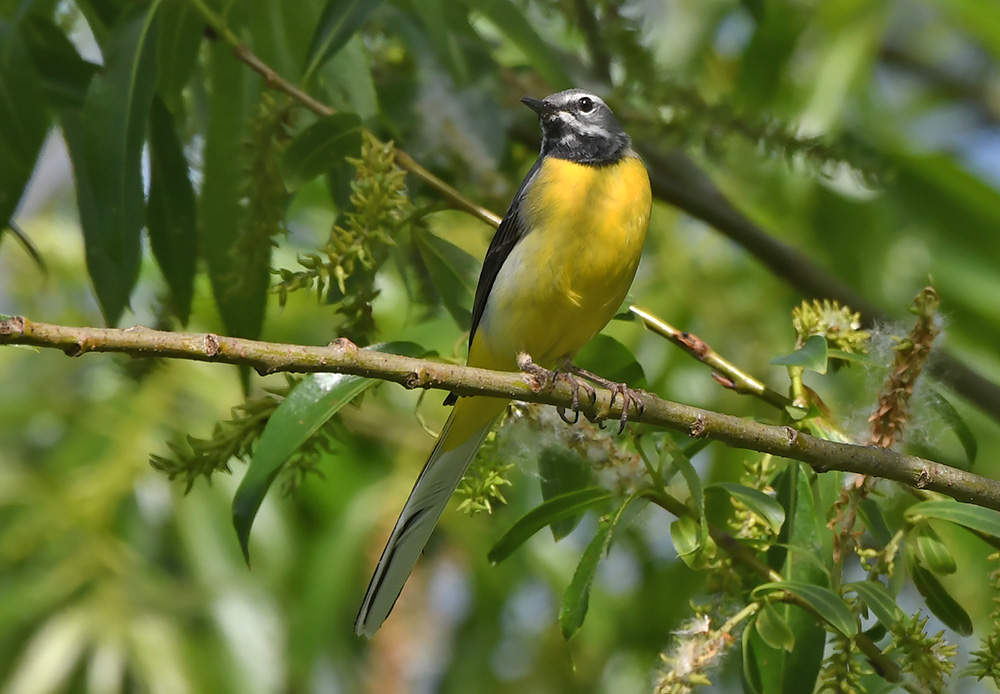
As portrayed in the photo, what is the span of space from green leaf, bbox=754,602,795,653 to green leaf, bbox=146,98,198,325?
171 centimetres

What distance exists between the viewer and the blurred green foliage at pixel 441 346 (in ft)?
8.00

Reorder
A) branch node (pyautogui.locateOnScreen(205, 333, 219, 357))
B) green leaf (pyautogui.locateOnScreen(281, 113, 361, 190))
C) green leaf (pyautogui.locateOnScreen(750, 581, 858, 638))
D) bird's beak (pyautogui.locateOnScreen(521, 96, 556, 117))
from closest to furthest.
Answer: branch node (pyautogui.locateOnScreen(205, 333, 219, 357)) → green leaf (pyautogui.locateOnScreen(750, 581, 858, 638)) → green leaf (pyautogui.locateOnScreen(281, 113, 361, 190)) → bird's beak (pyautogui.locateOnScreen(521, 96, 556, 117))

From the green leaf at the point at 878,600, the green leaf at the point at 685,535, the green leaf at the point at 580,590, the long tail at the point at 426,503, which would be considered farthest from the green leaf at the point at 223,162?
the green leaf at the point at 878,600

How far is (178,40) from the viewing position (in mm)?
2945

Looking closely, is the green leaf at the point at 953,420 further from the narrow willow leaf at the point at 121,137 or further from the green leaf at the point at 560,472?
the narrow willow leaf at the point at 121,137

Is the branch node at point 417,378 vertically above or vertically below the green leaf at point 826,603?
above

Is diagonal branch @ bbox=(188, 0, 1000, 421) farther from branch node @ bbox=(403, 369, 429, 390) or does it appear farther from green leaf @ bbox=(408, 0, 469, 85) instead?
branch node @ bbox=(403, 369, 429, 390)

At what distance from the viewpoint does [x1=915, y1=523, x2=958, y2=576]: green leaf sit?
2.38m

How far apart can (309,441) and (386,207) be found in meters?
0.53

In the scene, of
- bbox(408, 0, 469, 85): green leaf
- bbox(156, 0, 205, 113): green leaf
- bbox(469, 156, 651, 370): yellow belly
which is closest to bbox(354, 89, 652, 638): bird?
bbox(469, 156, 651, 370): yellow belly

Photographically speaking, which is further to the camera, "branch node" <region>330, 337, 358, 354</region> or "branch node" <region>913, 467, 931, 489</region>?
"branch node" <region>913, 467, 931, 489</region>

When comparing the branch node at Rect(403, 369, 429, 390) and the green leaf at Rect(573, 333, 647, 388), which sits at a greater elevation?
the branch node at Rect(403, 369, 429, 390)

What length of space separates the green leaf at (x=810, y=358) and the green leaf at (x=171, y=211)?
1613 mm

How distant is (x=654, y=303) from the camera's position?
15.1 ft
